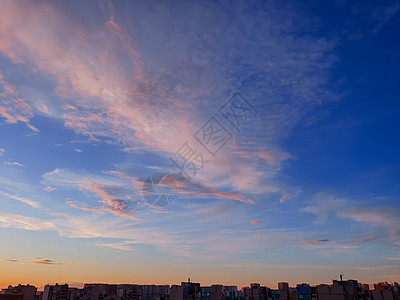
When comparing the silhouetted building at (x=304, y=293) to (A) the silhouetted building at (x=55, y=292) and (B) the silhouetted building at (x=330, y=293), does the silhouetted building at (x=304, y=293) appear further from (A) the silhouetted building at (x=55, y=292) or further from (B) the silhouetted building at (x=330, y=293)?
(A) the silhouetted building at (x=55, y=292)

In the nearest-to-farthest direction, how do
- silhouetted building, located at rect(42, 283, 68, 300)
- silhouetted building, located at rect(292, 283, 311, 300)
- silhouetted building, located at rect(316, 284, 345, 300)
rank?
silhouetted building, located at rect(316, 284, 345, 300) < silhouetted building, located at rect(292, 283, 311, 300) < silhouetted building, located at rect(42, 283, 68, 300)

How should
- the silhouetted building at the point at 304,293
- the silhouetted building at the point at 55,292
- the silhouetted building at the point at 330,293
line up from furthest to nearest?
the silhouetted building at the point at 55,292
the silhouetted building at the point at 304,293
the silhouetted building at the point at 330,293

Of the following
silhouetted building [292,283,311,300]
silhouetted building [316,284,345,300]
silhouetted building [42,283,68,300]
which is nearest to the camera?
silhouetted building [316,284,345,300]

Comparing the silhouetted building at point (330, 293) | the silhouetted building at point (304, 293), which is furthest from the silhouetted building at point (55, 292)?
the silhouetted building at point (330, 293)

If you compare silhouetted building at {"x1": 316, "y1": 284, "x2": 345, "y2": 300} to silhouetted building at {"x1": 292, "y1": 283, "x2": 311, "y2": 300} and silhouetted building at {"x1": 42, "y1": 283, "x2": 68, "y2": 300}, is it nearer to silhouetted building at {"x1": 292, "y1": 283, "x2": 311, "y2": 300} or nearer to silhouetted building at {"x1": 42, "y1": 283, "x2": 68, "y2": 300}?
silhouetted building at {"x1": 292, "y1": 283, "x2": 311, "y2": 300}

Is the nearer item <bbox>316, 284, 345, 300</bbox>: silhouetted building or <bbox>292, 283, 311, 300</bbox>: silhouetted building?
<bbox>316, 284, 345, 300</bbox>: silhouetted building

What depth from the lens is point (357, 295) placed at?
69375 mm

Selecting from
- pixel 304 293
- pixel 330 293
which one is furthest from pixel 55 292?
pixel 330 293

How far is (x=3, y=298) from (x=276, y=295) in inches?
3090

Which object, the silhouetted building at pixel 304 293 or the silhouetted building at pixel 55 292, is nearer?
the silhouetted building at pixel 304 293

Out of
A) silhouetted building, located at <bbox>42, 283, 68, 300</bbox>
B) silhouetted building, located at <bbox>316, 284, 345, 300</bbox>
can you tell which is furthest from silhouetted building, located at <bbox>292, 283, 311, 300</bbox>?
silhouetted building, located at <bbox>42, 283, 68, 300</bbox>

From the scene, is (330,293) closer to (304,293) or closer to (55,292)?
(304,293)

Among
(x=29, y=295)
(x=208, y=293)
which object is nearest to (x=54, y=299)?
(x=29, y=295)

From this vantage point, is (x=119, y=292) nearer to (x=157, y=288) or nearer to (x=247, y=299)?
(x=247, y=299)
